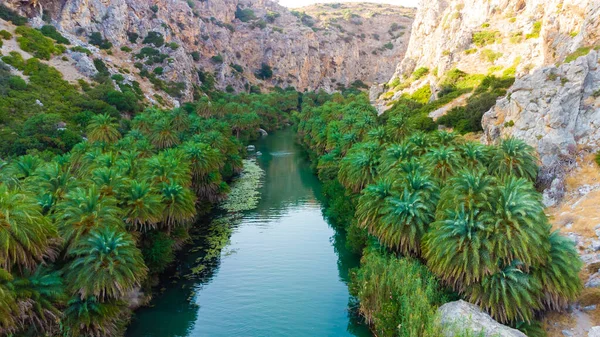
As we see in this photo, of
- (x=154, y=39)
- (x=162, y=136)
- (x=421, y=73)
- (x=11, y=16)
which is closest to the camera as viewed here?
(x=162, y=136)

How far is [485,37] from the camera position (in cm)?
8338

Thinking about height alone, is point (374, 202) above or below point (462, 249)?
above

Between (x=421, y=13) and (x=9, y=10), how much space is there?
4643 inches

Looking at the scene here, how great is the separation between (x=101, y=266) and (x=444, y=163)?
2720 cm

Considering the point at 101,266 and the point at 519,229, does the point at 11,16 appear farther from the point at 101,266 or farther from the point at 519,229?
the point at 519,229

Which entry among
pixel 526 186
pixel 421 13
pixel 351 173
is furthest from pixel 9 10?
pixel 421 13

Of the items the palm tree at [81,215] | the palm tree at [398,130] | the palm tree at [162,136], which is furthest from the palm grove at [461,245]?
the palm tree at [162,136]

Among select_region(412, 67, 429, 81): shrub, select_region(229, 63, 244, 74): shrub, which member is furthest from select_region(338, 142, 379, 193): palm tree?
select_region(229, 63, 244, 74): shrub

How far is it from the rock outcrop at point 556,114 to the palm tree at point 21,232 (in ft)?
125

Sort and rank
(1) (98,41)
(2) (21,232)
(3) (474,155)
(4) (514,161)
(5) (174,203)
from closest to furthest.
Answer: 1. (2) (21,232)
2. (4) (514,161)
3. (3) (474,155)
4. (5) (174,203)
5. (1) (98,41)

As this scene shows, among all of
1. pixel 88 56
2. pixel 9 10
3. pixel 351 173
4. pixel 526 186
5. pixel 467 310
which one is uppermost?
pixel 9 10

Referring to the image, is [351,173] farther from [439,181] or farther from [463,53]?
[463,53]

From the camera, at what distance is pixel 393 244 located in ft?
105

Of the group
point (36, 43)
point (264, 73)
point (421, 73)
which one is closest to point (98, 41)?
point (36, 43)
